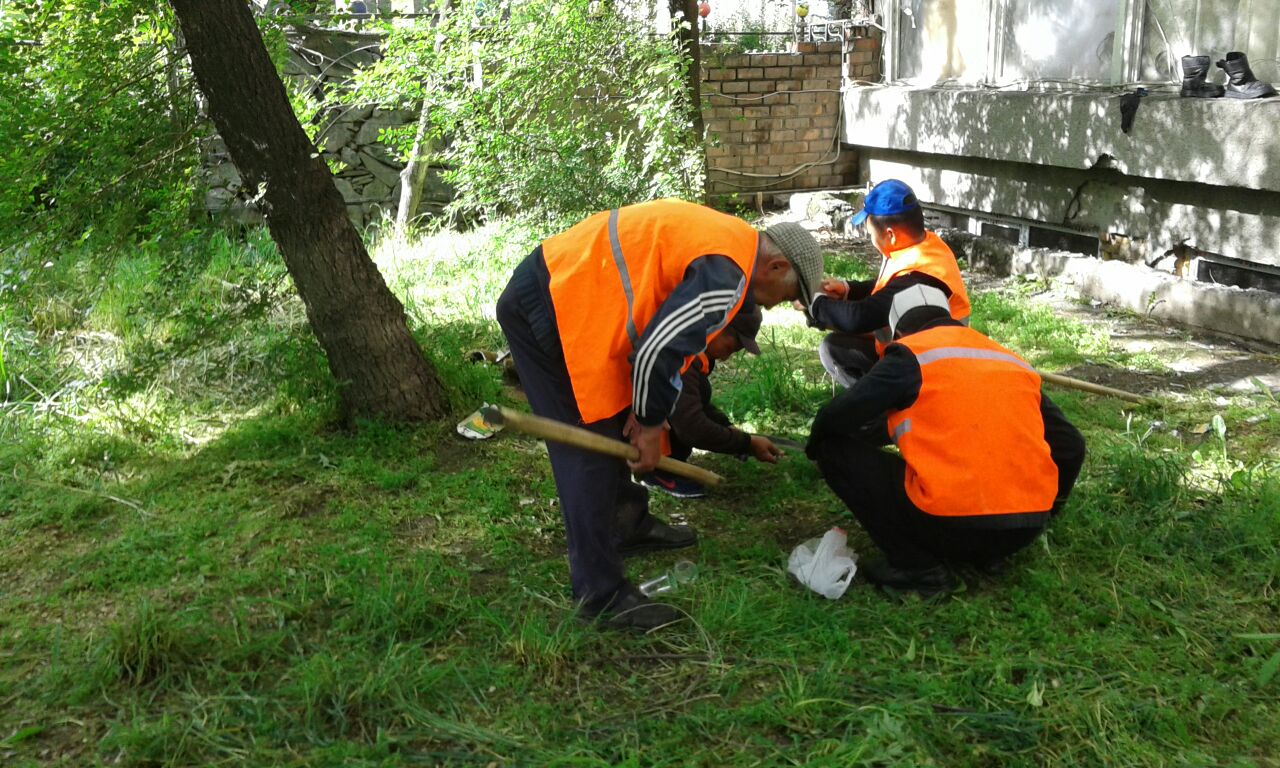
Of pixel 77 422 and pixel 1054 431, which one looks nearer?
pixel 1054 431

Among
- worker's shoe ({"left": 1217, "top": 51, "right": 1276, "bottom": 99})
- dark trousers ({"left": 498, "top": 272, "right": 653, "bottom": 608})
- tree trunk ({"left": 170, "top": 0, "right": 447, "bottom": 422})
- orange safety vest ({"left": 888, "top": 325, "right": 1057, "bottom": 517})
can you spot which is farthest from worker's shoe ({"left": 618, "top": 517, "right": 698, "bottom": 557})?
worker's shoe ({"left": 1217, "top": 51, "right": 1276, "bottom": 99})

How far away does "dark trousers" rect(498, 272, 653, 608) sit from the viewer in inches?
137

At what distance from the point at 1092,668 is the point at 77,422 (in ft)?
16.0

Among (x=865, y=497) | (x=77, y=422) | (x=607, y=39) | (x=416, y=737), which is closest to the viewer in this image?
(x=416, y=737)

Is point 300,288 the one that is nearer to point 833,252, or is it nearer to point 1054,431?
point 1054,431

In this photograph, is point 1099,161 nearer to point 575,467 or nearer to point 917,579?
point 917,579

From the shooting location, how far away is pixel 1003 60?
9570 millimetres

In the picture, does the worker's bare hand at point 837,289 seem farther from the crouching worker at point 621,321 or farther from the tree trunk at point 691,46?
the tree trunk at point 691,46

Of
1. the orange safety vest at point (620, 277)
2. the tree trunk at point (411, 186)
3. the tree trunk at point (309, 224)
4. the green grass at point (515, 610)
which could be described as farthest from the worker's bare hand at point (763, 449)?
the tree trunk at point (411, 186)

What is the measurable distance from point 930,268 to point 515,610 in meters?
2.52

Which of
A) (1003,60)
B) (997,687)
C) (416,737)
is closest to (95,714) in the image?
(416,737)

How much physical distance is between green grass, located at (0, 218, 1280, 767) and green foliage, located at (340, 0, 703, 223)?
3118 mm

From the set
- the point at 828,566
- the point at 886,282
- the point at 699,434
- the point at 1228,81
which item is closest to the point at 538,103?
the point at 886,282

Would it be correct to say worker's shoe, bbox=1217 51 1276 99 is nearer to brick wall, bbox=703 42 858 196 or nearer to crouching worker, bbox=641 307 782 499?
crouching worker, bbox=641 307 782 499
